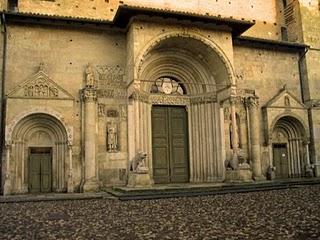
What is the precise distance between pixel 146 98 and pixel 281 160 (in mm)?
7706

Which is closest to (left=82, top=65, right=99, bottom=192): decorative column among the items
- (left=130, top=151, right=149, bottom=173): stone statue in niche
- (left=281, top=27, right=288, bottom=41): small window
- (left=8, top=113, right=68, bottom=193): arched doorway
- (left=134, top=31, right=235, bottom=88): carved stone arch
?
(left=8, top=113, right=68, bottom=193): arched doorway

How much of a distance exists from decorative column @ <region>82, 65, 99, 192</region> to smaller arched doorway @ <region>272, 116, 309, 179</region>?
9001mm

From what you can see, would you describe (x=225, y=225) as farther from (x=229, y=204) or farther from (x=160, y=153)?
(x=160, y=153)

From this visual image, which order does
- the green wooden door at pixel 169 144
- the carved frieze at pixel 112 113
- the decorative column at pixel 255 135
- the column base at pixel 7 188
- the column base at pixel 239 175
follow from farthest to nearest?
the decorative column at pixel 255 135 < the green wooden door at pixel 169 144 < the carved frieze at pixel 112 113 < the column base at pixel 239 175 < the column base at pixel 7 188

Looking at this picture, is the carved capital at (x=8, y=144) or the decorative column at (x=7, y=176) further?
the carved capital at (x=8, y=144)

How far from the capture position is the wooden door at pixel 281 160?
54.9 ft

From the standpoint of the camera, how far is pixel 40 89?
1306 cm

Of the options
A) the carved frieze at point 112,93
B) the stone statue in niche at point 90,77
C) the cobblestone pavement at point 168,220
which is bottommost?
the cobblestone pavement at point 168,220

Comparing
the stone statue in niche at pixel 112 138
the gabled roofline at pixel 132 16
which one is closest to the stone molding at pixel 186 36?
the gabled roofline at pixel 132 16

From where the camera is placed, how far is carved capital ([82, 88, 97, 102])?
1345cm

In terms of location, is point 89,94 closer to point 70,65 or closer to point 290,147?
point 70,65

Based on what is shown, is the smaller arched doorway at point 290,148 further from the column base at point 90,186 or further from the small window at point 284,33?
the column base at point 90,186

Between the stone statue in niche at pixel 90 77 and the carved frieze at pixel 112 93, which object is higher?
the stone statue in niche at pixel 90 77

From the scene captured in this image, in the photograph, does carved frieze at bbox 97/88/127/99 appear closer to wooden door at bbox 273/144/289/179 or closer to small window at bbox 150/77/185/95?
small window at bbox 150/77/185/95
